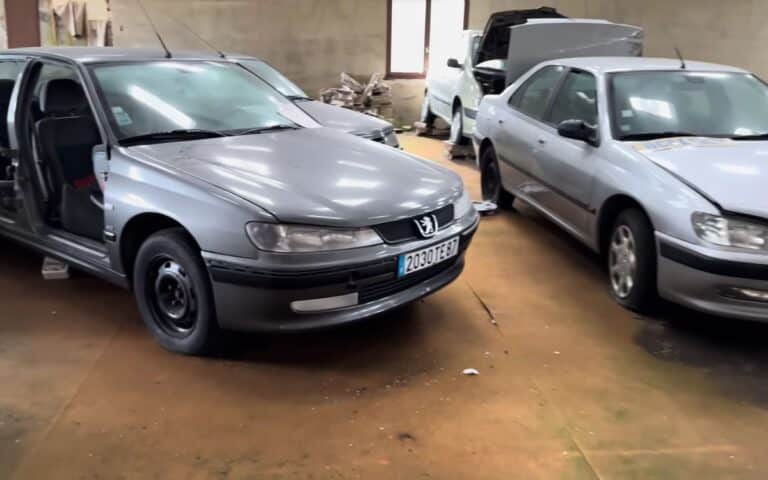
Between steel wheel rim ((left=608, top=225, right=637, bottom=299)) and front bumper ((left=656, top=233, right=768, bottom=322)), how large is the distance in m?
0.31

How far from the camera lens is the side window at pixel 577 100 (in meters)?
4.33

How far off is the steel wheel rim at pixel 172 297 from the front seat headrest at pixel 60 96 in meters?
1.27

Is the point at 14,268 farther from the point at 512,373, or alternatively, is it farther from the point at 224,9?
the point at 224,9

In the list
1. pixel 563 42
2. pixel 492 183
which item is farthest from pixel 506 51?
pixel 492 183

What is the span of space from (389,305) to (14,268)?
2.76m

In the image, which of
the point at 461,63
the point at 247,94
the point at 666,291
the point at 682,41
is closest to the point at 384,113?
the point at 461,63

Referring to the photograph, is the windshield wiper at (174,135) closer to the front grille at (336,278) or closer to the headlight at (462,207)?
the front grille at (336,278)

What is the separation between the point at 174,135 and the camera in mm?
3309

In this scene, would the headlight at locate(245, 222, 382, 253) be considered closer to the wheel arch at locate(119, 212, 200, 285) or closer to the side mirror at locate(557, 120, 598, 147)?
the wheel arch at locate(119, 212, 200, 285)

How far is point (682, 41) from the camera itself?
10.9 meters

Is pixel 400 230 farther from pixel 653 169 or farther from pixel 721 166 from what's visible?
pixel 721 166

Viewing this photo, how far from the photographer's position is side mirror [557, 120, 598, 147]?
4.08 meters

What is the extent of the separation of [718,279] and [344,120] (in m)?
3.26

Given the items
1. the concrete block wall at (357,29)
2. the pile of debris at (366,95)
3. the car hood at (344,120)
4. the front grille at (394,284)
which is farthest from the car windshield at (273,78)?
the concrete block wall at (357,29)
